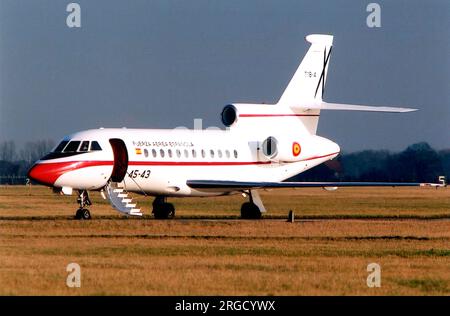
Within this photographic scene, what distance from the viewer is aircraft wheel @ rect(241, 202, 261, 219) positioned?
53.0 m

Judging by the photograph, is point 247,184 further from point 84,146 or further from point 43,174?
point 43,174

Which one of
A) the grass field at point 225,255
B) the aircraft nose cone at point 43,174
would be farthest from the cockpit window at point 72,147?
the grass field at point 225,255

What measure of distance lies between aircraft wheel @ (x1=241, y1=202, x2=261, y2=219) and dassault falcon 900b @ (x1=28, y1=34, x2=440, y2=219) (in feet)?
0.14

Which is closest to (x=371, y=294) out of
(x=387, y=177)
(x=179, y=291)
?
(x=179, y=291)

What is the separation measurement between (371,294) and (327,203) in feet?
150

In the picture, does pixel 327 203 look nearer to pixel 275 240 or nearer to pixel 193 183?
pixel 193 183

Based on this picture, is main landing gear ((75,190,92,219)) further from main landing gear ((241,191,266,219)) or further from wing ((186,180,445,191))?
main landing gear ((241,191,266,219))

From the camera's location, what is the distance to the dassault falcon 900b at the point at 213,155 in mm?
48188

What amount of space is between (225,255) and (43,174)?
1670cm

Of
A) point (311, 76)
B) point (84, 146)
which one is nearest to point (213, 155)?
point (84, 146)

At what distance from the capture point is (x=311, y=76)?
58.7 metres

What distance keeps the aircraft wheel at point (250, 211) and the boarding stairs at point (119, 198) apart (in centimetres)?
577

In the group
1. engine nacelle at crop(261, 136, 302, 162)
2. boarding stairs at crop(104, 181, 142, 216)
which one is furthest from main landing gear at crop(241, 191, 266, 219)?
boarding stairs at crop(104, 181, 142, 216)

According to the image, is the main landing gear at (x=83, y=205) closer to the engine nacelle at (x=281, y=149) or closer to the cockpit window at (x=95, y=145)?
the cockpit window at (x=95, y=145)
